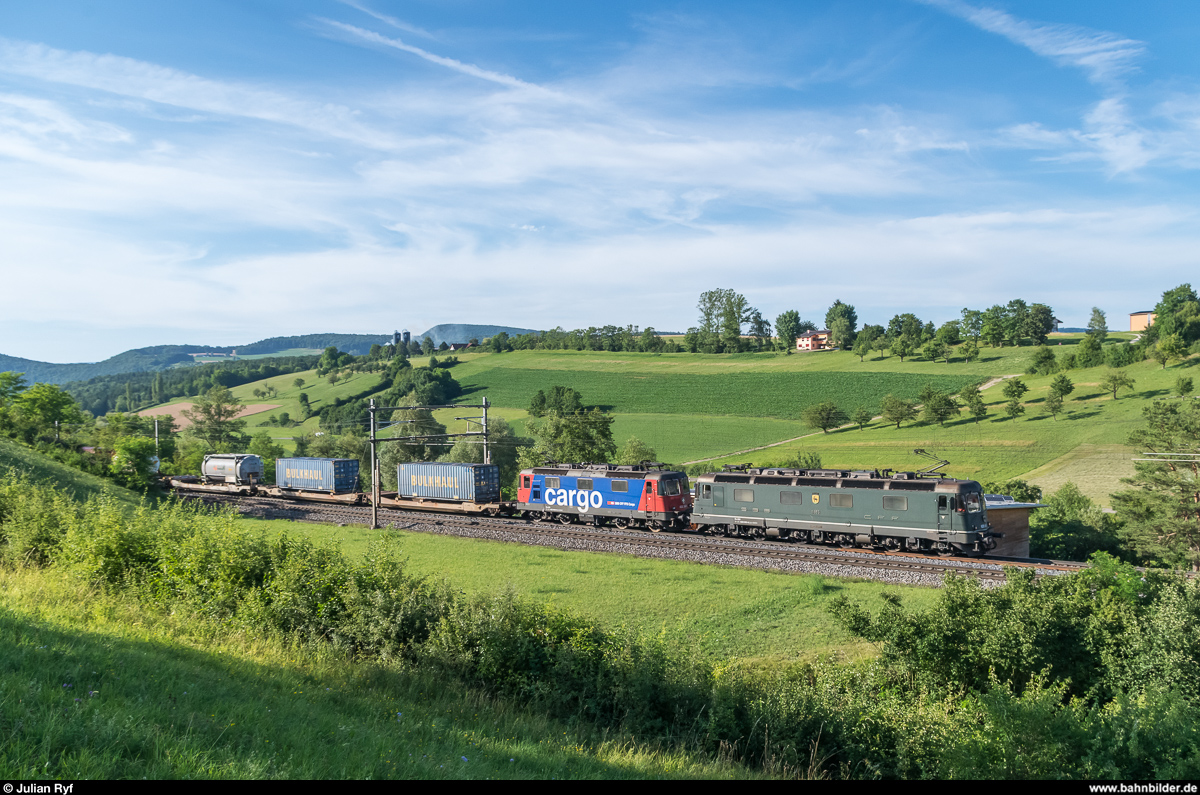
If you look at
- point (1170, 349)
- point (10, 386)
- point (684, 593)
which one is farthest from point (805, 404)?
point (10, 386)

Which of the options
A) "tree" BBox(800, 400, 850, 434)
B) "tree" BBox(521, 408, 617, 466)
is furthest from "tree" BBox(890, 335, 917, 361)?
"tree" BBox(521, 408, 617, 466)

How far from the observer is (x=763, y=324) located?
146m

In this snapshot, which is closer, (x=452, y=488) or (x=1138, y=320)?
(x=452, y=488)

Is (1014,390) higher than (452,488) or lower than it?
higher

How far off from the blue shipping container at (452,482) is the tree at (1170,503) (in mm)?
40807

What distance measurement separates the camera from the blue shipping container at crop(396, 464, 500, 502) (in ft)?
141

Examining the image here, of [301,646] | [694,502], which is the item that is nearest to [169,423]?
[694,502]

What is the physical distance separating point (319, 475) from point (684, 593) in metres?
37.6

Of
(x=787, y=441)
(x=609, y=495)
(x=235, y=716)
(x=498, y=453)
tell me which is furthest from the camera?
(x=787, y=441)

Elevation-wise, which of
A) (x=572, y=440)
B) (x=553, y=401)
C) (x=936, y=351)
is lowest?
(x=572, y=440)

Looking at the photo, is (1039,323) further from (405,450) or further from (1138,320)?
(405,450)

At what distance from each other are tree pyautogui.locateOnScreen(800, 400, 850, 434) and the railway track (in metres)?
58.8

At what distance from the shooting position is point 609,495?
3750 centimetres

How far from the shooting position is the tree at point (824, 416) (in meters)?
87.9
